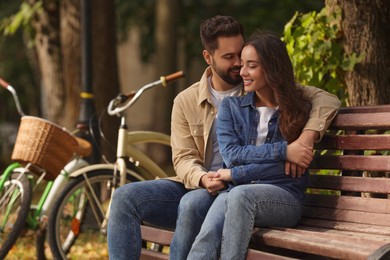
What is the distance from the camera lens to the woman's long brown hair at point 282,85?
5.39m

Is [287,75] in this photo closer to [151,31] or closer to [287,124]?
[287,124]

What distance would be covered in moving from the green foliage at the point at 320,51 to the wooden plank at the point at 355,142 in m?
1.50

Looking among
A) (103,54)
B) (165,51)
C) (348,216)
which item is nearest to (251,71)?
(348,216)

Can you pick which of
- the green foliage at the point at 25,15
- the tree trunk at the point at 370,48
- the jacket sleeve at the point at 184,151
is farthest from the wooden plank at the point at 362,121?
the green foliage at the point at 25,15

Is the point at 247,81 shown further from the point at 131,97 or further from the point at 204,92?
the point at 131,97

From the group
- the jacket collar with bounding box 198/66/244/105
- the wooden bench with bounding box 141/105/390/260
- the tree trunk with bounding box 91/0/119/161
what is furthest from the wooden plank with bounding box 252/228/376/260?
the tree trunk with bounding box 91/0/119/161

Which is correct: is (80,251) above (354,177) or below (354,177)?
below

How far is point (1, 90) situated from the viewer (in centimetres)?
2492

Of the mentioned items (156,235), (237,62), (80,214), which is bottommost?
(80,214)

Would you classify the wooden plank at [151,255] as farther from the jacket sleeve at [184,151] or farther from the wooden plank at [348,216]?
the wooden plank at [348,216]

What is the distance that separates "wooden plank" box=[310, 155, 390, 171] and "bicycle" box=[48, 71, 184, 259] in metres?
2.21

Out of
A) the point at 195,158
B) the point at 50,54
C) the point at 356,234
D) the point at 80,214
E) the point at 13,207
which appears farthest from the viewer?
the point at 50,54

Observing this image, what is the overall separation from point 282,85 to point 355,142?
477mm

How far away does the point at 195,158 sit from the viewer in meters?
5.83
